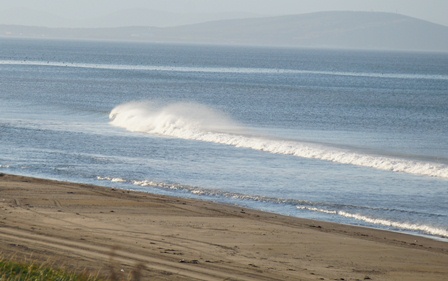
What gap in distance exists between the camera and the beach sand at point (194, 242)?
47.6 feet

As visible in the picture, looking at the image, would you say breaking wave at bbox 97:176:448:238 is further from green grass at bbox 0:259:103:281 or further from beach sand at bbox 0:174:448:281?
green grass at bbox 0:259:103:281

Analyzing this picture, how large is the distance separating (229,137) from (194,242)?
79.2ft

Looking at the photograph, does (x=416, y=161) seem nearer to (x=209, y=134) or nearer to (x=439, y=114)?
(x=209, y=134)

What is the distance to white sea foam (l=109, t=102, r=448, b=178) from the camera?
32.5m

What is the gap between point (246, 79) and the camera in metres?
116

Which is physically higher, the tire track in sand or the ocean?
the tire track in sand

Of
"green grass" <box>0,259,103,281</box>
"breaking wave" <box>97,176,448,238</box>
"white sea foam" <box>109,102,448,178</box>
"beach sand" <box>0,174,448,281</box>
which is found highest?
"green grass" <box>0,259,103,281</box>

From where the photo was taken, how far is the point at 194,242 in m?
16.6

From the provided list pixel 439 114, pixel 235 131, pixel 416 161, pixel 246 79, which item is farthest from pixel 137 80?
pixel 416 161

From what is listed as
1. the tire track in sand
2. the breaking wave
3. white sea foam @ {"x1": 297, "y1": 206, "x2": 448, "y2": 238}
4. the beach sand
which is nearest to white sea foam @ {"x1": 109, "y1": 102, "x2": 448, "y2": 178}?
the breaking wave

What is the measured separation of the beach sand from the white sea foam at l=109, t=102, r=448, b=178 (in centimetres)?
1203

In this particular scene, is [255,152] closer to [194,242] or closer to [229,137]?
[229,137]

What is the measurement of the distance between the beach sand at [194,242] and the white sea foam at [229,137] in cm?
1203

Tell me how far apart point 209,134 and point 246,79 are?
74.2 m
